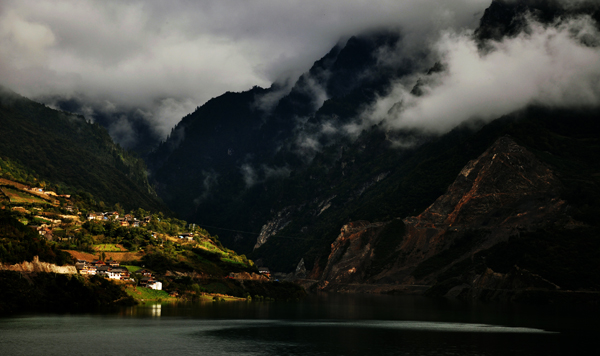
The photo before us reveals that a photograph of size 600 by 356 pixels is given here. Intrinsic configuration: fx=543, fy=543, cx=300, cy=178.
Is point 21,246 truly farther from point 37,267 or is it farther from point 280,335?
point 280,335

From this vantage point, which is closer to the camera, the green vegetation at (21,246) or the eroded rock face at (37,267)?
the eroded rock face at (37,267)

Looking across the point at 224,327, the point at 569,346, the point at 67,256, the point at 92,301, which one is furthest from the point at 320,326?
the point at 67,256

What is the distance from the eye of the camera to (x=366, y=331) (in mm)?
134000

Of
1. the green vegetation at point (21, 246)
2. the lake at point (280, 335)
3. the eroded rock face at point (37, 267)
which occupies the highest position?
the green vegetation at point (21, 246)

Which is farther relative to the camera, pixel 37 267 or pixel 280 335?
pixel 37 267

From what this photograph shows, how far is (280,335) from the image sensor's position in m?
125

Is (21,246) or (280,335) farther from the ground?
(21,246)

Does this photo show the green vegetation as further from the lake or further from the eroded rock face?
the lake

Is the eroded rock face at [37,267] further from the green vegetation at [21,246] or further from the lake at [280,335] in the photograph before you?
the lake at [280,335]

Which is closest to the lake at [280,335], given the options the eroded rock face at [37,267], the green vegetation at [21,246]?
the eroded rock face at [37,267]

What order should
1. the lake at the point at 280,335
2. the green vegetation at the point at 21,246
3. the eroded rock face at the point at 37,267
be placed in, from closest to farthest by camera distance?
the lake at the point at 280,335, the eroded rock face at the point at 37,267, the green vegetation at the point at 21,246

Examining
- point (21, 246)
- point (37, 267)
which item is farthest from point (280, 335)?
point (21, 246)

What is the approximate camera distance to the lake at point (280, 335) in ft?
329

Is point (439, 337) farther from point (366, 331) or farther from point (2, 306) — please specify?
point (2, 306)
